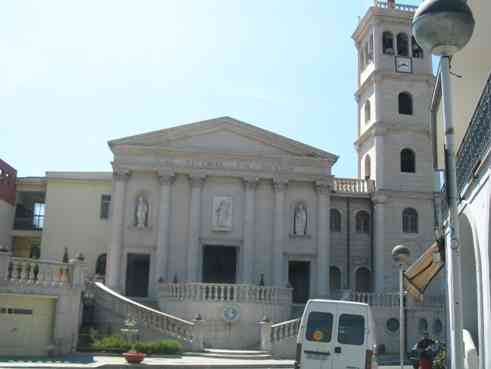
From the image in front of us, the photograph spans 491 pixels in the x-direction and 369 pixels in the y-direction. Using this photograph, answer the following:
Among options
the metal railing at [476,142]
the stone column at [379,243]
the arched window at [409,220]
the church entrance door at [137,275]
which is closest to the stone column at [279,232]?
the stone column at [379,243]

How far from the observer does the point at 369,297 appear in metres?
37.8

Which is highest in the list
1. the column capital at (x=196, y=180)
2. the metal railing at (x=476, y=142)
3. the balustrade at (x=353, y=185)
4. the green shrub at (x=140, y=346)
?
the balustrade at (x=353, y=185)

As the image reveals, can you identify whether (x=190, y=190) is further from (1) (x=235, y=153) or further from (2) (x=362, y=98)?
(2) (x=362, y=98)

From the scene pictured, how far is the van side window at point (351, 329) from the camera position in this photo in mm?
16453

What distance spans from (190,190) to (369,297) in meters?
12.6

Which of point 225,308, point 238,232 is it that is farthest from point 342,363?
point 238,232

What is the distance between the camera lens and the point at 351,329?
54.3 ft

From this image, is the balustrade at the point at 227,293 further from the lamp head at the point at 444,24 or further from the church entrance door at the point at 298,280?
the lamp head at the point at 444,24

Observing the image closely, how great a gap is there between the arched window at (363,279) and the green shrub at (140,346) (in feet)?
61.3

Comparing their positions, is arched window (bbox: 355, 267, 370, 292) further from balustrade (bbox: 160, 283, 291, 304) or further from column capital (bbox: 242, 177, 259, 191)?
balustrade (bbox: 160, 283, 291, 304)

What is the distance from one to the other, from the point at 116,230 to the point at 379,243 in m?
17.1

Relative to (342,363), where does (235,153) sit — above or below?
above

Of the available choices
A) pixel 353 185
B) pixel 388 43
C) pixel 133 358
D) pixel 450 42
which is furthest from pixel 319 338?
pixel 388 43

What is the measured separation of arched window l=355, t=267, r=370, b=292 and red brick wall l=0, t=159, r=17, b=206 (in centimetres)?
2493
